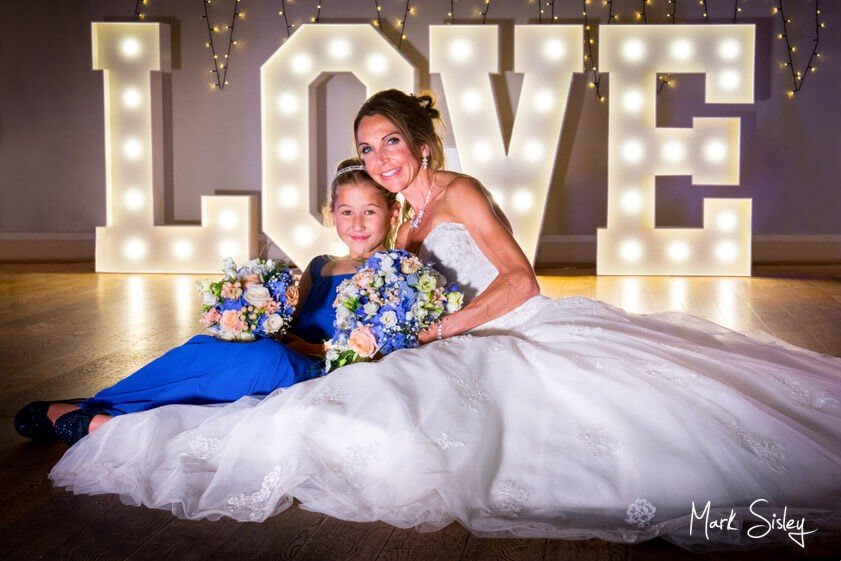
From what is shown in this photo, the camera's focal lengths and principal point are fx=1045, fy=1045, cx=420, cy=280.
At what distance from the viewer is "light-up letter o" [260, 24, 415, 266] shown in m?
7.06

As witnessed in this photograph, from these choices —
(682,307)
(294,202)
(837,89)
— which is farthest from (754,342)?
(837,89)

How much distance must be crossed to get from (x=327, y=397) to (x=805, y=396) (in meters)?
1.23

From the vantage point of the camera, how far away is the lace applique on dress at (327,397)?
8.41 ft

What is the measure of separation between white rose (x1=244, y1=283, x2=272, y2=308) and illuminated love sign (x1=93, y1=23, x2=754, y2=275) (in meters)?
4.12

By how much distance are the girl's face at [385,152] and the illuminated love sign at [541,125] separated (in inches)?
148

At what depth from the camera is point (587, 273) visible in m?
7.34

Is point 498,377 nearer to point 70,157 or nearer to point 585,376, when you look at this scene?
point 585,376

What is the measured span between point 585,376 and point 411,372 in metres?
0.43

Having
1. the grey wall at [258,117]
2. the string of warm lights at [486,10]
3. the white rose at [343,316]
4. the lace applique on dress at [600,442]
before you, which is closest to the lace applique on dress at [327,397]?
the white rose at [343,316]

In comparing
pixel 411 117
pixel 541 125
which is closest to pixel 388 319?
pixel 411 117

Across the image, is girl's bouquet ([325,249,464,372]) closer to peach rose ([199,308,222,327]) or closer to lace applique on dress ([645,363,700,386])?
peach rose ([199,308,222,327])

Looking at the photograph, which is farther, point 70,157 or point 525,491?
point 70,157

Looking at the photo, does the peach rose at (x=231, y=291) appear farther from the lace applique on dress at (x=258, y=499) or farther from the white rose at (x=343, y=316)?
the lace applique on dress at (x=258, y=499)

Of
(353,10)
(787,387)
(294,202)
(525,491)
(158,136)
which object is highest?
(353,10)
